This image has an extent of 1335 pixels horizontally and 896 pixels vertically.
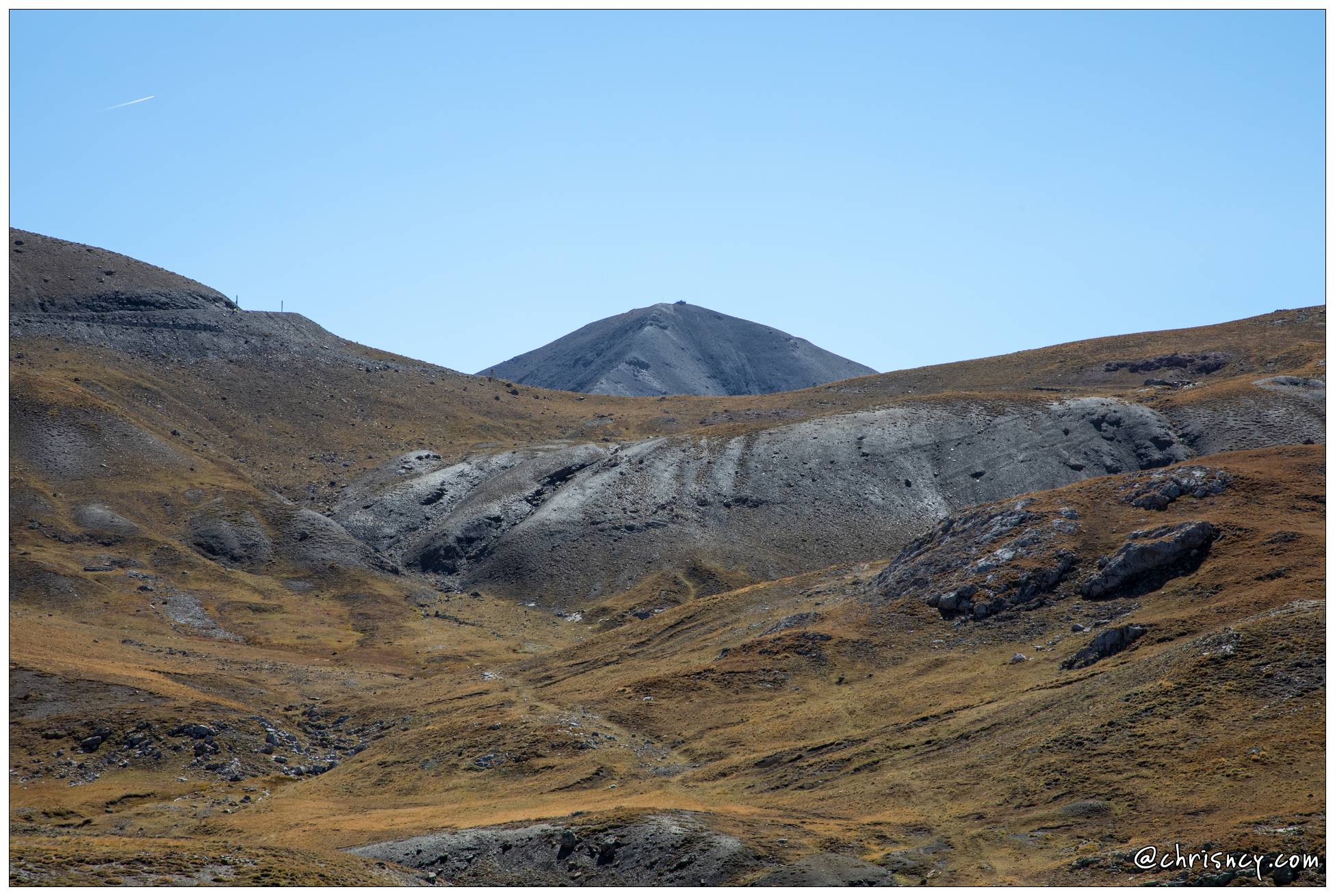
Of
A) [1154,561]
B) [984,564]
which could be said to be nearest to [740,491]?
[984,564]

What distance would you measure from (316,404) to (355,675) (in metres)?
77.4

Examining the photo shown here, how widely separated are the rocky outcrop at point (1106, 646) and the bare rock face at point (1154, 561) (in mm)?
6744

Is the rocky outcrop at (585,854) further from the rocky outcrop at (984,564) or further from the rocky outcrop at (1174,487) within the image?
the rocky outcrop at (1174,487)

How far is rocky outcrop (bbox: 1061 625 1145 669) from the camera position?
50938 mm

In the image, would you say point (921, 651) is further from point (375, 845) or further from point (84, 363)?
point (84, 363)

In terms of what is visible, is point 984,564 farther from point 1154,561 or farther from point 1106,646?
point 1106,646

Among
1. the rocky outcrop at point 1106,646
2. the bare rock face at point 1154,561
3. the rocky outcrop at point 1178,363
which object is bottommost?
the rocky outcrop at point 1106,646

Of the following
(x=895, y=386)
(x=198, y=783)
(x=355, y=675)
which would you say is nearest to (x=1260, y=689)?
(x=198, y=783)

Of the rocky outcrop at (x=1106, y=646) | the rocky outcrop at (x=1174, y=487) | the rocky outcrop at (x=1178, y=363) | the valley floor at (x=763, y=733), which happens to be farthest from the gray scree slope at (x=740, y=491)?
the rocky outcrop at (x=1106, y=646)

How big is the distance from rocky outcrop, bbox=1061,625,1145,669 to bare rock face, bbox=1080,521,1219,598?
674cm

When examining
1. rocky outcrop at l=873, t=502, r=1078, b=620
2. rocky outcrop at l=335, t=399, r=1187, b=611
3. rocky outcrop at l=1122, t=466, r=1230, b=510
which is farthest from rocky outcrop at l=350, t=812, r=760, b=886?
rocky outcrop at l=335, t=399, r=1187, b=611

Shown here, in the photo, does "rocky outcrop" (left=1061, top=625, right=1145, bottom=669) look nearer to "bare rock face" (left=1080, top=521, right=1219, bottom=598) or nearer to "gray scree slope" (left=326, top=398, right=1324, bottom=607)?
"bare rock face" (left=1080, top=521, right=1219, bottom=598)

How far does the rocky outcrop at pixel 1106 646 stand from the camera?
5094 cm

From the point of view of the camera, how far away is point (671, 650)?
71.8 meters
